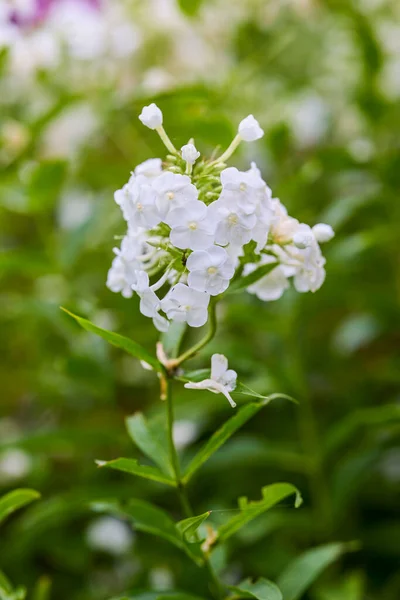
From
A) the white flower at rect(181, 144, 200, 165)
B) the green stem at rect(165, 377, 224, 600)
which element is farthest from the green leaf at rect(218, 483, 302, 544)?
the white flower at rect(181, 144, 200, 165)

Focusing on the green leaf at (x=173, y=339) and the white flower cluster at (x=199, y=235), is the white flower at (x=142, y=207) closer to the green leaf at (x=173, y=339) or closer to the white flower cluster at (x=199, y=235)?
the white flower cluster at (x=199, y=235)

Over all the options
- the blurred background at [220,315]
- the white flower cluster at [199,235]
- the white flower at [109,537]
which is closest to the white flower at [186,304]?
the white flower cluster at [199,235]

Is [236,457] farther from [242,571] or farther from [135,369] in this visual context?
[135,369]

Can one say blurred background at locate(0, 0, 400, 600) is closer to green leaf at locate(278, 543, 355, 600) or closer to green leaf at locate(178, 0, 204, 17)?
green leaf at locate(178, 0, 204, 17)

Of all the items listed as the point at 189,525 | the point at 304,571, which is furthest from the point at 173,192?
the point at 304,571

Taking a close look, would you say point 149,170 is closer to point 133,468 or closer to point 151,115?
point 151,115
